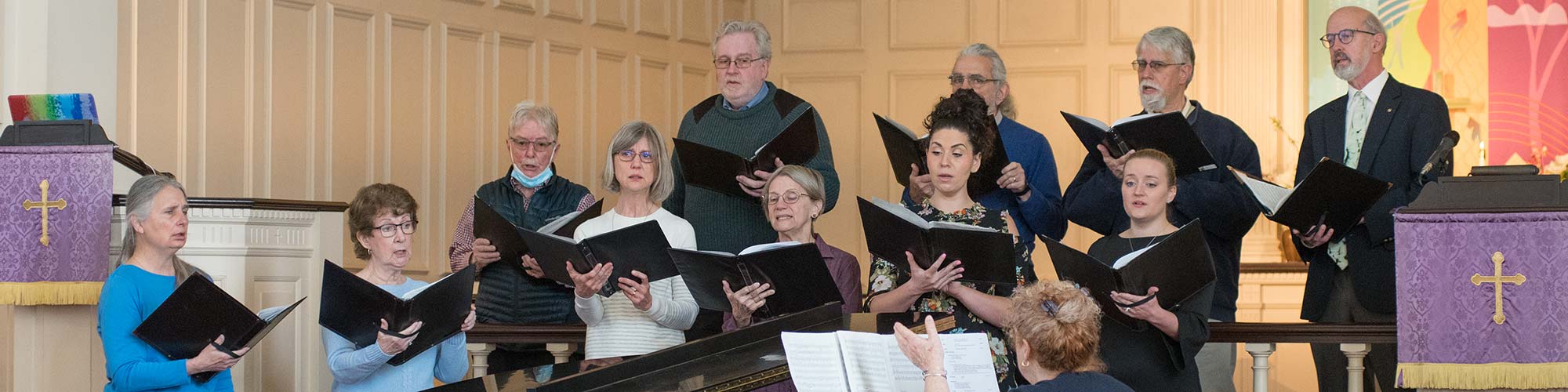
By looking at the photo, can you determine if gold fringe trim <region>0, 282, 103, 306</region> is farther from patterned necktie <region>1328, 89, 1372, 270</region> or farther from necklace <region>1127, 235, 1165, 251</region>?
patterned necktie <region>1328, 89, 1372, 270</region>

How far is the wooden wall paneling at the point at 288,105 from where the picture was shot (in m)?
6.30

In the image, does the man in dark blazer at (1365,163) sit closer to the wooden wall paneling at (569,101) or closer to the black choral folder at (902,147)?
the black choral folder at (902,147)

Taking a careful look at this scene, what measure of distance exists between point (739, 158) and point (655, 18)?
3.90m

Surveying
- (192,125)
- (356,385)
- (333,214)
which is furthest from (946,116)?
(192,125)

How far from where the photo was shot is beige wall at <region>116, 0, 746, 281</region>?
19.7 ft

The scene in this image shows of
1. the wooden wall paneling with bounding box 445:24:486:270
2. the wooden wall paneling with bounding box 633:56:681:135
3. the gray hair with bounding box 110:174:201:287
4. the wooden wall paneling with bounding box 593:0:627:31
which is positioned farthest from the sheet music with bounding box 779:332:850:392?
the wooden wall paneling with bounding box 633:56:681:135

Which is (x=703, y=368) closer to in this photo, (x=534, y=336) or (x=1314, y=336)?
(x=534, y=336)

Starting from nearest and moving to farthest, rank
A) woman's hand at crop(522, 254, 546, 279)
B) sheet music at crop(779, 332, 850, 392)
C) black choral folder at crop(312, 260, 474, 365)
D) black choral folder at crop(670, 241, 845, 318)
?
1. sheet music at crop(779, 332, 850, 392)
2. black choral folder at crop(312, 260, 474, 365)
3. black choral folder at crop(670, 241, 845, 318)
4. woman's hand at crop(522, 254, 546, 279)

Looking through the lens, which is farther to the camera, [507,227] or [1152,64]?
[1152,64]

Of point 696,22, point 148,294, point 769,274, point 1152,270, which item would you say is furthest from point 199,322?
point 696,22

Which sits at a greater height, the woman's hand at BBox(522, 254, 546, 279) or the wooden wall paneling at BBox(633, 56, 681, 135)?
the wooden wall paneling at BBox(633, 56, 681, 135)

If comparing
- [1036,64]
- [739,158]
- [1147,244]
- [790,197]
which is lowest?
[1147,244]

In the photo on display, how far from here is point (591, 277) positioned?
3945 millimetres

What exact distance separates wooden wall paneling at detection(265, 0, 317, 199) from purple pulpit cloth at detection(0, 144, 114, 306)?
1830mm
